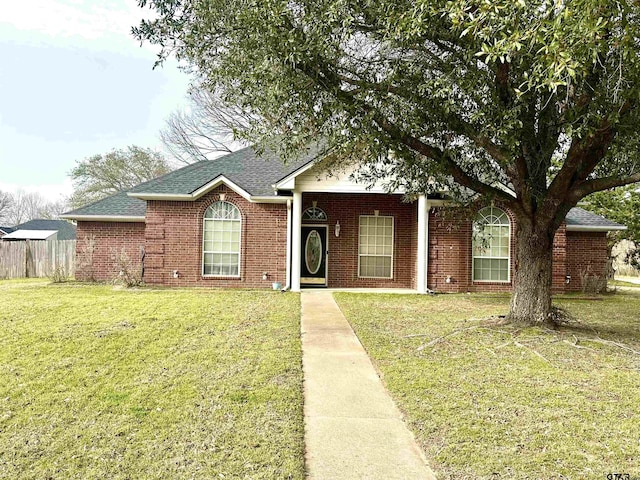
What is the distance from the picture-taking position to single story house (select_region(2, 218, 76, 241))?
115 feet

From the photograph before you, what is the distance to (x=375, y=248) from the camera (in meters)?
16.0

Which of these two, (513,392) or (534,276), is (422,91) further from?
(513,392)

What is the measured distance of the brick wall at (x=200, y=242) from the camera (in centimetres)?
1516

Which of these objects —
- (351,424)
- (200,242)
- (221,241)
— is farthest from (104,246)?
(351,424)

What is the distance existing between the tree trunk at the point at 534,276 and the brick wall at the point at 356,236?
A: 7.30 m

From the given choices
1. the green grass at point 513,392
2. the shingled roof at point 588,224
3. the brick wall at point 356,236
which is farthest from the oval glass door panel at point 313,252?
the shingled roof at point 588,224

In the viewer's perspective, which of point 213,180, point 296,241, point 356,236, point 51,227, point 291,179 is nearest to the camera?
point 291,179

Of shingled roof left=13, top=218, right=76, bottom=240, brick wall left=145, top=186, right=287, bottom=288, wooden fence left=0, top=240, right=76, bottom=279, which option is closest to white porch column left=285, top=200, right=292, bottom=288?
brick wall left=145, top=186, right=287, bottom=288

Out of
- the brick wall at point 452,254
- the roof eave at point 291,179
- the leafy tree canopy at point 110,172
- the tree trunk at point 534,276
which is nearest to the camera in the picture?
the tree trunk at point 534,276

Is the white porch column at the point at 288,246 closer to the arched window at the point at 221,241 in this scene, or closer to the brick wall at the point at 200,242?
the brick wall at the point at 200,242

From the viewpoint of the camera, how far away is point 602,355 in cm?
688

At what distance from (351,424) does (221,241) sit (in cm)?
1183

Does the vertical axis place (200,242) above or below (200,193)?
below

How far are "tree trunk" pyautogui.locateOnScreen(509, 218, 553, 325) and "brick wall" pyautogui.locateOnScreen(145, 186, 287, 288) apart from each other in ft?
27.3
